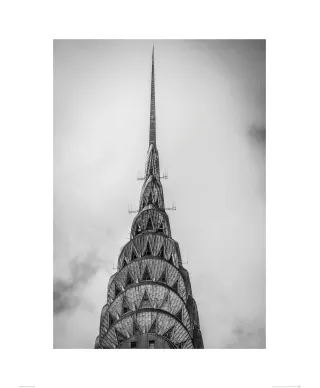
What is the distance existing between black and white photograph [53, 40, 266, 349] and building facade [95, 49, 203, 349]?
21 millimetres

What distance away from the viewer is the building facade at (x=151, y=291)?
6176 mm

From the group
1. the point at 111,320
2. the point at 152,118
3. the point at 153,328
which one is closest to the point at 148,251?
the point at 153,328

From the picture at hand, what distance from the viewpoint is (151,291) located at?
7031 millimetres

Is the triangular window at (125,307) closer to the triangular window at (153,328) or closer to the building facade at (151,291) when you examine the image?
the building facade at (151,291)

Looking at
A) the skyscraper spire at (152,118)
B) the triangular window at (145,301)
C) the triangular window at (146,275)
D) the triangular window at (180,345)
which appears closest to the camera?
the triangular window at (180,345)

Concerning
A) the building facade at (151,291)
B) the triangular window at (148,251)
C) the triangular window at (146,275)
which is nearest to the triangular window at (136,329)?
the building facade at (151,291)

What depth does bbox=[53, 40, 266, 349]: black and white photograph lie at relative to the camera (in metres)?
6.17

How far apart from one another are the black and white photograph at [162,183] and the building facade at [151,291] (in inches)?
0.8

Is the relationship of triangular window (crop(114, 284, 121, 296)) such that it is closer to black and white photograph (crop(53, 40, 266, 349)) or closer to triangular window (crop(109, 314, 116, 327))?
black and white photograph (crop(53, 40, 266, 349))

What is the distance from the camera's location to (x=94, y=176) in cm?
636

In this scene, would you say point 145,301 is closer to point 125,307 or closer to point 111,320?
point 125,307

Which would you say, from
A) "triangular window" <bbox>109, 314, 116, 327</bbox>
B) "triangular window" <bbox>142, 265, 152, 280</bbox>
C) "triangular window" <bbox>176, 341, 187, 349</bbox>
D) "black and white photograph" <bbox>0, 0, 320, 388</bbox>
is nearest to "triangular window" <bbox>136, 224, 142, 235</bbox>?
"black and white photograph" <bbox>0, 0, 320, 388</bbox>
